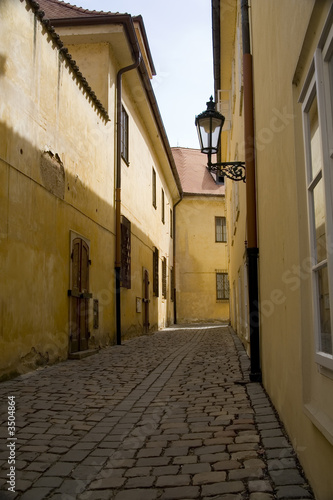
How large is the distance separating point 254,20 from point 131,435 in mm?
4740

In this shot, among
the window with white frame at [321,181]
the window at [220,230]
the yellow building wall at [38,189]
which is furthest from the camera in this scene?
the window at [220,230]

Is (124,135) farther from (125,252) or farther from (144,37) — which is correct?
(144,37)

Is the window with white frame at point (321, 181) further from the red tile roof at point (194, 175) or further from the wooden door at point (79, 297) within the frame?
the red tile roof at point (194, 175)

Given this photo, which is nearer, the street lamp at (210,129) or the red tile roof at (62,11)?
the street lamp at (210,129)

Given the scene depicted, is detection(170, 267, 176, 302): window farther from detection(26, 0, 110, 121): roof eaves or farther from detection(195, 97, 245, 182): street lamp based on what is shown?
detection(195, 97, 245, 182): street lamp

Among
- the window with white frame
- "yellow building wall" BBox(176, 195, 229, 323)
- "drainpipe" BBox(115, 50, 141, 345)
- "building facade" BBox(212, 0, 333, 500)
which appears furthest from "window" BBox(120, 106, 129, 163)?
"yellow building wall" BBox(176, 195, 229, 323)

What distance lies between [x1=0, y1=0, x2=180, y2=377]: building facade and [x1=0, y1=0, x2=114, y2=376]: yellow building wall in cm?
2

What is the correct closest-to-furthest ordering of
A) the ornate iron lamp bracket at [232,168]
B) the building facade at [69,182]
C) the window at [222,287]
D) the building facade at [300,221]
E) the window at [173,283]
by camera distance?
the building facade at [300,221] < the building facade at [69,182] < the ornate iron lamp bracket at [232,168] < the window at [173,283] < the window at [222,287]

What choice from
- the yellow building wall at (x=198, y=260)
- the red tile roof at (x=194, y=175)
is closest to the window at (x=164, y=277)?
the yellow building wall at (x=198, y=260)

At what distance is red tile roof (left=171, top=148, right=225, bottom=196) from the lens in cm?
2727

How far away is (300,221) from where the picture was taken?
9.73 feet

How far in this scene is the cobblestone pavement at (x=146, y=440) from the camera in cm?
292

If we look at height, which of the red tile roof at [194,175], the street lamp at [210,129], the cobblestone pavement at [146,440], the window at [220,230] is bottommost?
the cobblestone pavement at [146,440]

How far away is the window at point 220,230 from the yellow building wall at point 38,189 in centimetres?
1664
